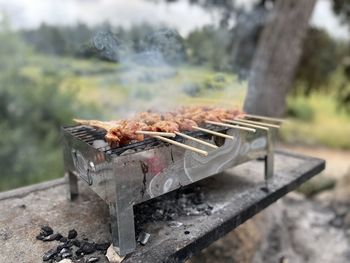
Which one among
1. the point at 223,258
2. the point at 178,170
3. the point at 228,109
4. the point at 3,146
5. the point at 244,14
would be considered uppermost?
the point at 244,14

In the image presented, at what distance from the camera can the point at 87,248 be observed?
5.90 ft

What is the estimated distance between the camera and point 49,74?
884 centimetres

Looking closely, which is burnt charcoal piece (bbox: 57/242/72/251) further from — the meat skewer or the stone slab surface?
the meat skewer

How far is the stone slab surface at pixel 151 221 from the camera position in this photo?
5.96ft

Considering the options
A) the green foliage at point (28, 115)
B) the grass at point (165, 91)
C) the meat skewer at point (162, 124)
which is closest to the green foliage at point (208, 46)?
the grass at point (165, 91)

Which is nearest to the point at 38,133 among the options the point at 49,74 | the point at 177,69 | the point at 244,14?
the point at 49,74

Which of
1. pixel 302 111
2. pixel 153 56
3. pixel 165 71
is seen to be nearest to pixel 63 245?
pixel 153 56

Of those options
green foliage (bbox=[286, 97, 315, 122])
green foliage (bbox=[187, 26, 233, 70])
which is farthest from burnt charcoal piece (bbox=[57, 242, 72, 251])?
green foliage (bbox=[286, 97, 315, 122])

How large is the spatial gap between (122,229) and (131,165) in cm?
39

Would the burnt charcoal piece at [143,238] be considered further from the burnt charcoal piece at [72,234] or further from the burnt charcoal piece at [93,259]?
the burnt charcoal piece at [72,234]

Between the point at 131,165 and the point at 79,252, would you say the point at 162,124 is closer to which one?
the point at 131,165

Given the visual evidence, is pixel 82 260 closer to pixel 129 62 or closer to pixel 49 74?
pixel 129 62

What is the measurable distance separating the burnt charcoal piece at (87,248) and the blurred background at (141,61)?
1.69m

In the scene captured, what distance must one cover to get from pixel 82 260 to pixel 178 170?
0.80 meters
